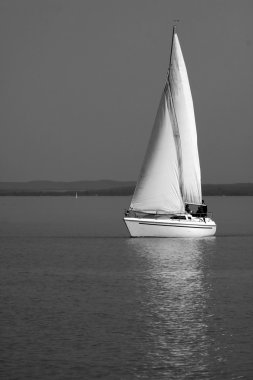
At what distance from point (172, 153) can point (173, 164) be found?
0.79 meters

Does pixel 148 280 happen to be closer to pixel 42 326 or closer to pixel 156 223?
pixel 42 326

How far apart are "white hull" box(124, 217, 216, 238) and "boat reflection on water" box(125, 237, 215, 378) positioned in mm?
2331

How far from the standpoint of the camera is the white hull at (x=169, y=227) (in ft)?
207

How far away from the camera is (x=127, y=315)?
31781mm

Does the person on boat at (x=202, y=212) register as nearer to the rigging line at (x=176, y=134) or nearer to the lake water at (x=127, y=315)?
the rigging line at (x=176, y=134)

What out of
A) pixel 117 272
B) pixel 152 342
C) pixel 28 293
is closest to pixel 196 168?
→ pixel 117 272

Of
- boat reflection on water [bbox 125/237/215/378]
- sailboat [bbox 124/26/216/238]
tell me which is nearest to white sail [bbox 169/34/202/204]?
sailboat [bbox 124/26/216/238]

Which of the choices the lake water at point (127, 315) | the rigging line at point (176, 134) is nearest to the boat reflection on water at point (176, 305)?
the lake water at point (127, 315)

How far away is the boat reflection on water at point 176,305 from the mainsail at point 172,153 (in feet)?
16.8

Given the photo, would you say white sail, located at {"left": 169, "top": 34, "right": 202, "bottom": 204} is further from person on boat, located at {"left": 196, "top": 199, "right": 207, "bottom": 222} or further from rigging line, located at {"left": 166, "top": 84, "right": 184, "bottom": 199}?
person on boat, located at {"left": 196, "top": 199, "right": 207, "bottom": 222}

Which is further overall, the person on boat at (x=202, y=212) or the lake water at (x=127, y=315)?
the person on boat at (x=202, y=212)

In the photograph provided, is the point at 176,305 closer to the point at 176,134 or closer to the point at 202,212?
the point at 202,212

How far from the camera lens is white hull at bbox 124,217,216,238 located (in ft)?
207

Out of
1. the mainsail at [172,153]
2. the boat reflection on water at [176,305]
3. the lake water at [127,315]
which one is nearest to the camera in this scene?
the lake water at [127,315]
